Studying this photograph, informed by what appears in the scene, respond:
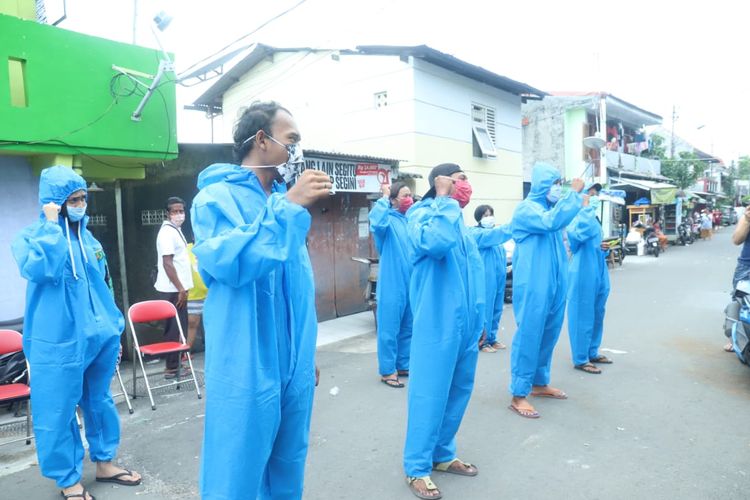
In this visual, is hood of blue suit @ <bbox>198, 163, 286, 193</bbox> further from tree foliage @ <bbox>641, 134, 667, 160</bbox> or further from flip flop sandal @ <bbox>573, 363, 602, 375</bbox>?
tree foliage @ <bbox>641, 134, 667, 160</bbox>

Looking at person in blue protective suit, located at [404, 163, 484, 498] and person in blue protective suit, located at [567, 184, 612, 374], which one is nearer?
person in blue protective suit, located at [404, 163, 484, 498]

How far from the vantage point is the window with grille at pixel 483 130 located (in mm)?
12984

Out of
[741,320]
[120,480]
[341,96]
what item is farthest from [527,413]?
[341,96]

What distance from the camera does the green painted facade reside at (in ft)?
16.0

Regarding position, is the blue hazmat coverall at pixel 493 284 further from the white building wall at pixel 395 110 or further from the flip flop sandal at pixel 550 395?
the white building wall at pixel 395 110

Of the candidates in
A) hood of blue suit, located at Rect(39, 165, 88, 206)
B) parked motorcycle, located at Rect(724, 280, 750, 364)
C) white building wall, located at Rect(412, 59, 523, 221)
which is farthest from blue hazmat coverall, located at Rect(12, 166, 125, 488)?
Answer: white building wall, located at Rect(412, 59, 523, 221)

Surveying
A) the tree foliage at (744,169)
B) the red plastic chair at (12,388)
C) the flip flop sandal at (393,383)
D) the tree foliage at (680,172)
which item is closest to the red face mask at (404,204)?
the flip flop sandal at (393,383)

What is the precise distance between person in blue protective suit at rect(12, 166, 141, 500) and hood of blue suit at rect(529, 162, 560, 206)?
3.50m

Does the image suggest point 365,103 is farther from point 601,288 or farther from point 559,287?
point 559,287

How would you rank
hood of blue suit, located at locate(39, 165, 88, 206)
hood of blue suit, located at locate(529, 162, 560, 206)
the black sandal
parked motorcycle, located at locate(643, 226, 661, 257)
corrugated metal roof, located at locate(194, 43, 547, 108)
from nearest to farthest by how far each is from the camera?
Result: hood of blue suit, located at locate(39, 165, 88, 206) → hood of blue suit, located at locate(529, 162, 560, 206) → the black sandal → corrugated metal roof, located at locate(194, 43, 547, 108) → parked motorcycle, located at locate(643, 226, 661, 257)

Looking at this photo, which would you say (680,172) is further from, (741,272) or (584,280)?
(584,280)

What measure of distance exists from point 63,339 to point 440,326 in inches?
88.9

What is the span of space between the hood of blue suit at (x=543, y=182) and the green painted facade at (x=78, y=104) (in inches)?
164

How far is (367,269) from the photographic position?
31.8 feet
